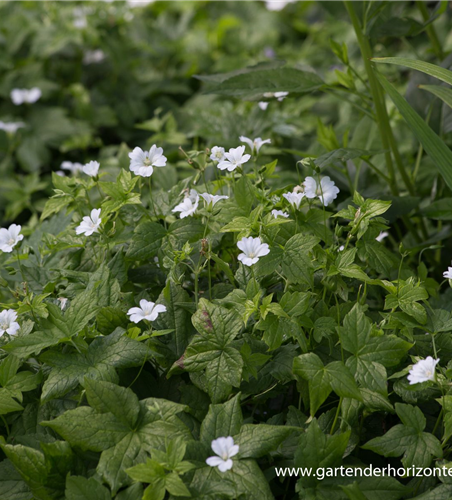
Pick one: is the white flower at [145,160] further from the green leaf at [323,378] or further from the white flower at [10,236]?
the green leaf at [323,378]

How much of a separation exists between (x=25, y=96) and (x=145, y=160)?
1.64m

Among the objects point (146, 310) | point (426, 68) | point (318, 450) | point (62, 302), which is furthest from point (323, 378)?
point (426, 68)

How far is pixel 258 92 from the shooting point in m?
1.48

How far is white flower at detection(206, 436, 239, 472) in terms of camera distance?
2.76 feet

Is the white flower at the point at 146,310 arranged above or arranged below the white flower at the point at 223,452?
above

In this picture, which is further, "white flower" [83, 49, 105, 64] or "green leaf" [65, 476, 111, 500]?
"white flower" [83, 49, 105, 64]

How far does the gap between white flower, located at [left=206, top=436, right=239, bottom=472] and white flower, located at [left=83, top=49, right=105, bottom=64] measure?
2467 millimetres

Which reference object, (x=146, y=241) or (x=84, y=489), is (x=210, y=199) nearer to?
(x=146, y=241)

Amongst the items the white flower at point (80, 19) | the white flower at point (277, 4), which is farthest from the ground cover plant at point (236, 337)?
the white flower at point (277, 4)

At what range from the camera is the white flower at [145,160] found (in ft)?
3.78

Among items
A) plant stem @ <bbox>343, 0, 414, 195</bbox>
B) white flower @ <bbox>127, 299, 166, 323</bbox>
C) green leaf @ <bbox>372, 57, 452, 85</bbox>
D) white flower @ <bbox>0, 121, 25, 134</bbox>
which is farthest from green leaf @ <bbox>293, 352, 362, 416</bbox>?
white flower @ <bbox>0, 121, 25, 134</bbox>

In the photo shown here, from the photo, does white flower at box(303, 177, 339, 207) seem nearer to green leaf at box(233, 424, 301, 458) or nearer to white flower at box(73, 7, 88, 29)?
green leaf at box(233, 424, 301, 458)

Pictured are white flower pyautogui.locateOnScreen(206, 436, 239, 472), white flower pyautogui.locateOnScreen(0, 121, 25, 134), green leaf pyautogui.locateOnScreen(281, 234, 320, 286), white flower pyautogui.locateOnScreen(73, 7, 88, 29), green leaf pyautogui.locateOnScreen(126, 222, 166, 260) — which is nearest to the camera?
white flower pyautogui.locateOnScreen(206, 436, 239, 472)

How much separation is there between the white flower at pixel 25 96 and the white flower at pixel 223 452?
210cm
